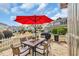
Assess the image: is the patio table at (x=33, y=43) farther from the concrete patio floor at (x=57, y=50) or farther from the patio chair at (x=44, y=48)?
the concrete patio floor at (x=57, y=50)

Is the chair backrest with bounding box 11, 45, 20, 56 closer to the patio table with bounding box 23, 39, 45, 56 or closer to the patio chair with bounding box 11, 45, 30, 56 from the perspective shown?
the patio chair with bounding box 11, 45, 30, 56

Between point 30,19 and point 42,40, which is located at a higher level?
point 30,19

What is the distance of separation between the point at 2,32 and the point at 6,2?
0.33 meters

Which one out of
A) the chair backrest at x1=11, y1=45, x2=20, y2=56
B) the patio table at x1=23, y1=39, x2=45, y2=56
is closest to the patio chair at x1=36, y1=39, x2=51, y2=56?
the patio table at x1=23, y1=39, x2=45, y2=56

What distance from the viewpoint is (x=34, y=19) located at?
1930mm

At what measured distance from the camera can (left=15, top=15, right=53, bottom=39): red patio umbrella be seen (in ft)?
6.30

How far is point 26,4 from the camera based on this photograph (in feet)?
6.28

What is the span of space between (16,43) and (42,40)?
281 mm

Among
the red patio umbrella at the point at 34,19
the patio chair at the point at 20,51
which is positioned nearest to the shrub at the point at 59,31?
the red patio umbrella at the point at 34,19

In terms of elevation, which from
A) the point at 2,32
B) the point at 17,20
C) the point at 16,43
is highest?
the point at 17,20

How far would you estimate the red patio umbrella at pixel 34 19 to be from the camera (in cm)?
192

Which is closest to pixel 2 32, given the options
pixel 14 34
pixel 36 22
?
pixel 14 34

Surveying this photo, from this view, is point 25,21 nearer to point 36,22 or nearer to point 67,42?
point 36,22

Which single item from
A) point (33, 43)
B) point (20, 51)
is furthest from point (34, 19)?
point (20, 51)
